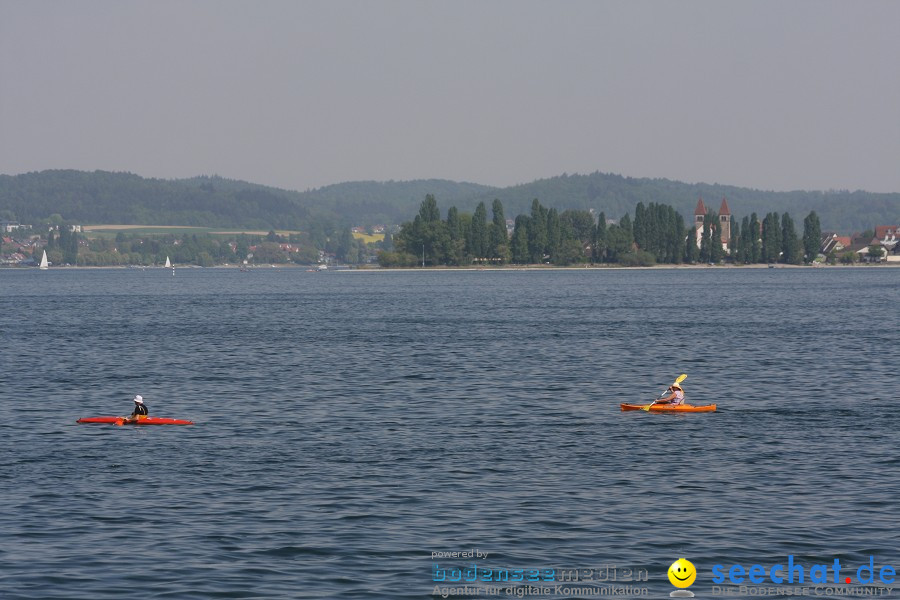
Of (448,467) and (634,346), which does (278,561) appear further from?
(634,346)

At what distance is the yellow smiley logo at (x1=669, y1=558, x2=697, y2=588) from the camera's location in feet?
87.8

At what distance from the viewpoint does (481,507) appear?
34.5 m

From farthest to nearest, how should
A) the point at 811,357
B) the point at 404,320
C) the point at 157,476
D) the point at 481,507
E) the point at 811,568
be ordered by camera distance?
the point at 404,320 → the point at 811,357 → the point at 157,476 → the point at 481,507 → the point at 811,568

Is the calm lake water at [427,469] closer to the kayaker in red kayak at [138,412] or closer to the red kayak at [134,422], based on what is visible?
the red kayak at [134,422]

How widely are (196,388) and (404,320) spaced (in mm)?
66468

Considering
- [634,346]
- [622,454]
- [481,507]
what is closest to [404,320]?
[634,346]

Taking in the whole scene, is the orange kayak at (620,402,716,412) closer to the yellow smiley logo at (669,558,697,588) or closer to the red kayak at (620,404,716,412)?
the red kayak at (620,404,716,412)

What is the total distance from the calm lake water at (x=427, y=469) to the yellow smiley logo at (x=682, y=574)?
0.41m

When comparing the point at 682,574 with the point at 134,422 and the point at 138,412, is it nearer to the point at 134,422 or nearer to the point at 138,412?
the point at 134,422

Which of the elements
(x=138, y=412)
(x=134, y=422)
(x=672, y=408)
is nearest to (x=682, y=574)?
(x=672, y=408)

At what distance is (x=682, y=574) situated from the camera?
2695cm

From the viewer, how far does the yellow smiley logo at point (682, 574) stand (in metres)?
26.8

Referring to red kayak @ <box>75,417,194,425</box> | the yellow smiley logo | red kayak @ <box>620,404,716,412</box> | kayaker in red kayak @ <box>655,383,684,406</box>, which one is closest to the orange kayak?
red kayak @ <box>620,404,716,412</box>

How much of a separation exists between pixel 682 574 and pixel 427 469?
14.7 metres
